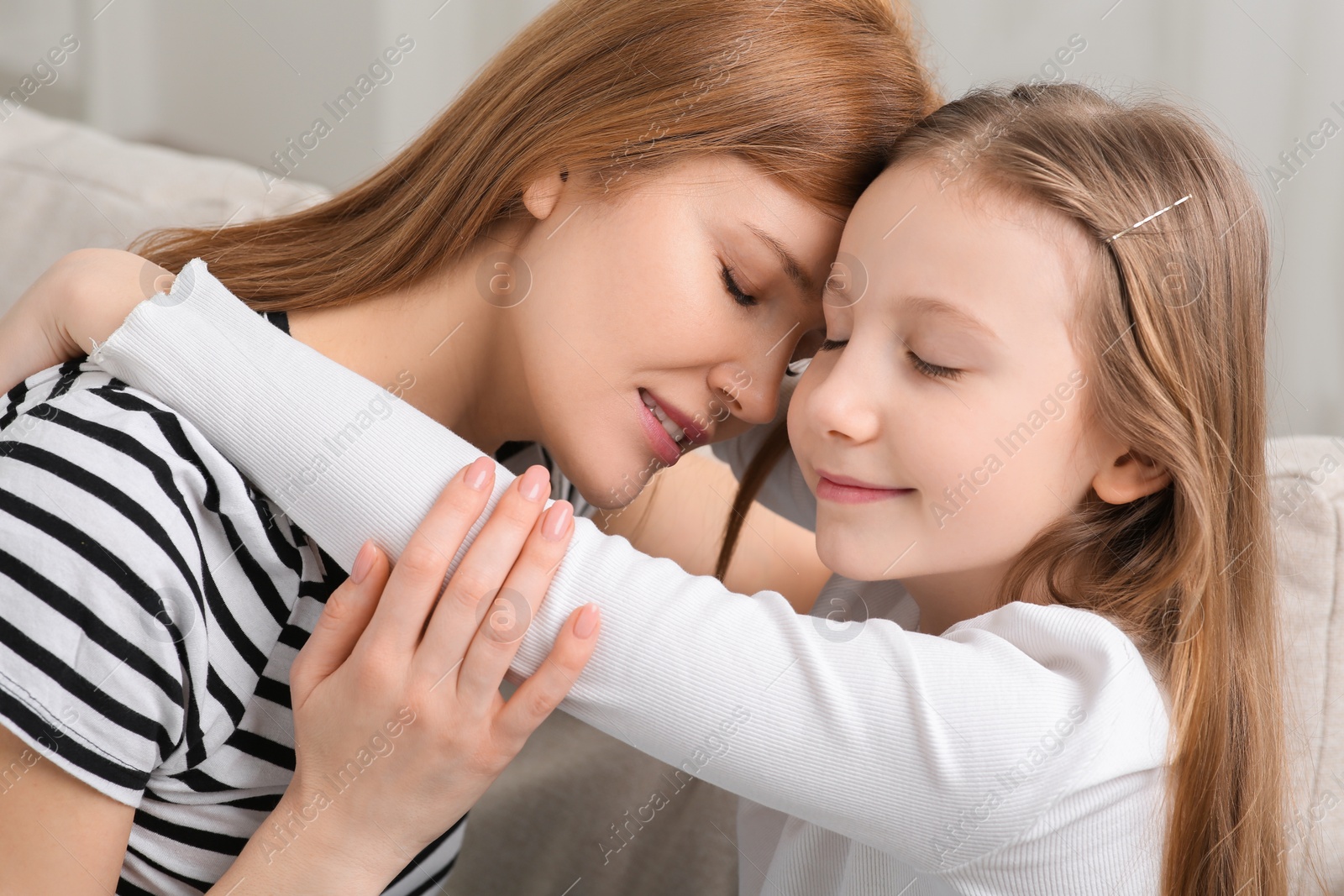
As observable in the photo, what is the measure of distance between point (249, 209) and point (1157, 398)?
1.20 metres

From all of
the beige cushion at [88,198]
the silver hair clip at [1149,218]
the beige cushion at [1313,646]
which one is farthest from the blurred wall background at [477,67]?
the silver hair clip at [1149,218]

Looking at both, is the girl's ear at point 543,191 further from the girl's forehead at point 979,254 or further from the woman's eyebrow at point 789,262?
the girl's forehead at point 979,254

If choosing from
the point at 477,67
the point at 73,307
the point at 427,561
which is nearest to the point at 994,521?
the point at 427,561

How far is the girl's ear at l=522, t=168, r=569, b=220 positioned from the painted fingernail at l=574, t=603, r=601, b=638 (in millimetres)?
431

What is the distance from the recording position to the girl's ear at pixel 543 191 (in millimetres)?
940

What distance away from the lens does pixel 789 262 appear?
898 mm

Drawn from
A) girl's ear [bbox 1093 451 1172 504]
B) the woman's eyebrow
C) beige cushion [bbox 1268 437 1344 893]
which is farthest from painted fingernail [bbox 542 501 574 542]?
beige cushion [bbox 1268 437 1344 893]

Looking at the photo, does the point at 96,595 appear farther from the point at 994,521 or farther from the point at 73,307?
the point at 994,521

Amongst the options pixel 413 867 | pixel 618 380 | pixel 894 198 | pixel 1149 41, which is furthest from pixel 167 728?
pixel 1149 41

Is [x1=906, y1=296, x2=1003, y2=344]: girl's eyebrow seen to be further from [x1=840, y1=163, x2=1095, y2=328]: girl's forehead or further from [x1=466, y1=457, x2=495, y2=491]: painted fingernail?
[x1=466, y1=457, x2=495, y2=491]: painted fingernail

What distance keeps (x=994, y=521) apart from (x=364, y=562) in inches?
19.5

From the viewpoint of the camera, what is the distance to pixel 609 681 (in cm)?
70

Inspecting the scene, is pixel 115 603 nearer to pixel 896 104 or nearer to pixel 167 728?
pixel 167 728

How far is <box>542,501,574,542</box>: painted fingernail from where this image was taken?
0.71 meters
